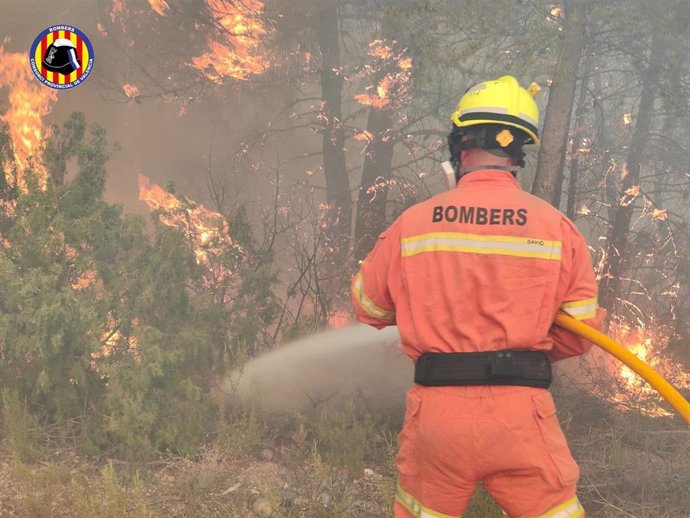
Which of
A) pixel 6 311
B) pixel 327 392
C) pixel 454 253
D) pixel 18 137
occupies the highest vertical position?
pixel 18 137

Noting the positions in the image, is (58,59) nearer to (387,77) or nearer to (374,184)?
(387,77)

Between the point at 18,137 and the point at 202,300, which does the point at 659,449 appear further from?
the point at 18,137

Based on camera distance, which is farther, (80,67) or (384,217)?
(384,217)

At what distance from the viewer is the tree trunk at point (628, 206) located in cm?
689

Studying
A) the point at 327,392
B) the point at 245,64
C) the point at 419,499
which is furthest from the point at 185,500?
the point at 245,64

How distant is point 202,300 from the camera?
4852mm

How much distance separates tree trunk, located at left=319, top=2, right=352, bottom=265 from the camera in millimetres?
8742

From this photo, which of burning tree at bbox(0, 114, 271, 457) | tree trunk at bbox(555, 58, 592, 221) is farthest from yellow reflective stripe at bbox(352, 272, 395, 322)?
tree trunk at bbox(555, 58, 592, 221)

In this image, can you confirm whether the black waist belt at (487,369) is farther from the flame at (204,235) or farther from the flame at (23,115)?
the flame at (23,115)

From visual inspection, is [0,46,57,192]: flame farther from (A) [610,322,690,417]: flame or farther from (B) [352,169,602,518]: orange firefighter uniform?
(A) [610,322,690,417]: flame

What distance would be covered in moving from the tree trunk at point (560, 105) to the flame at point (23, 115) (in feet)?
14.3

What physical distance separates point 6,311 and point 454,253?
4.08 m

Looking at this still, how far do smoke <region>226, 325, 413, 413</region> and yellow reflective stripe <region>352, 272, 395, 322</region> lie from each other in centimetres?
232

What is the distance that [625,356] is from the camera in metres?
2.16
